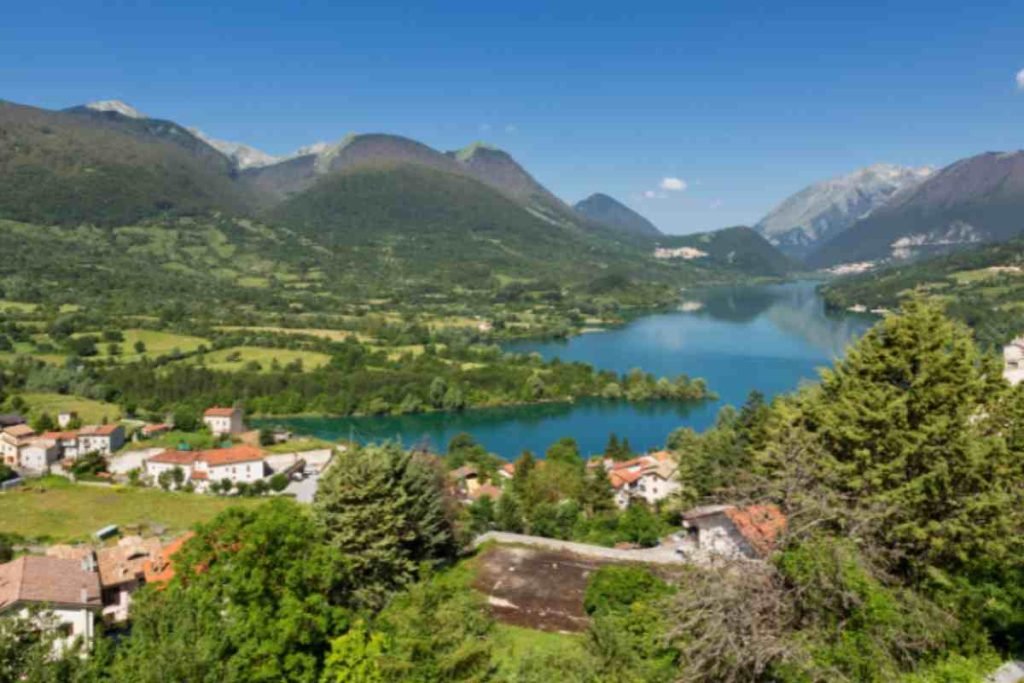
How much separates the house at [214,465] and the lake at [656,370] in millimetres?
8642

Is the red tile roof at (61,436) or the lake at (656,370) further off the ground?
the red tile roof at (61,436)

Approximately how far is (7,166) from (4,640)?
17597 cm

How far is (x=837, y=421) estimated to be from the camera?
989 cm

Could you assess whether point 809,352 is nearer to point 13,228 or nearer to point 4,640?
point 4,640

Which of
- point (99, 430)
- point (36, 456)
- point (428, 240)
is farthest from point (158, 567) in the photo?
point (428, 240)

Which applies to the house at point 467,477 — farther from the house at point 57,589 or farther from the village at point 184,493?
the house at point 57,589

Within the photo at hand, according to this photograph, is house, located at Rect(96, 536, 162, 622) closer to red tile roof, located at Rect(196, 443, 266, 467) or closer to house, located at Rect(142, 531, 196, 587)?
house, located at Rect(142, 531, 196, 587)

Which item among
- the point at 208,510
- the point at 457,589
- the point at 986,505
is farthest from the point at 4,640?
the point at 208,510

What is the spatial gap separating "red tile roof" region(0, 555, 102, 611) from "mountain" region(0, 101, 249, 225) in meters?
142

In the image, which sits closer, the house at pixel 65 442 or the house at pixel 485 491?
the house at pixel 485 491

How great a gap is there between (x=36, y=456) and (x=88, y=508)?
13915mm

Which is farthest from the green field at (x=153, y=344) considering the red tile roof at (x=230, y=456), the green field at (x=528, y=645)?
the green field at (x=528, y=645)

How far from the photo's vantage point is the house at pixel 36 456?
37.7 m

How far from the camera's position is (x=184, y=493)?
103ft
